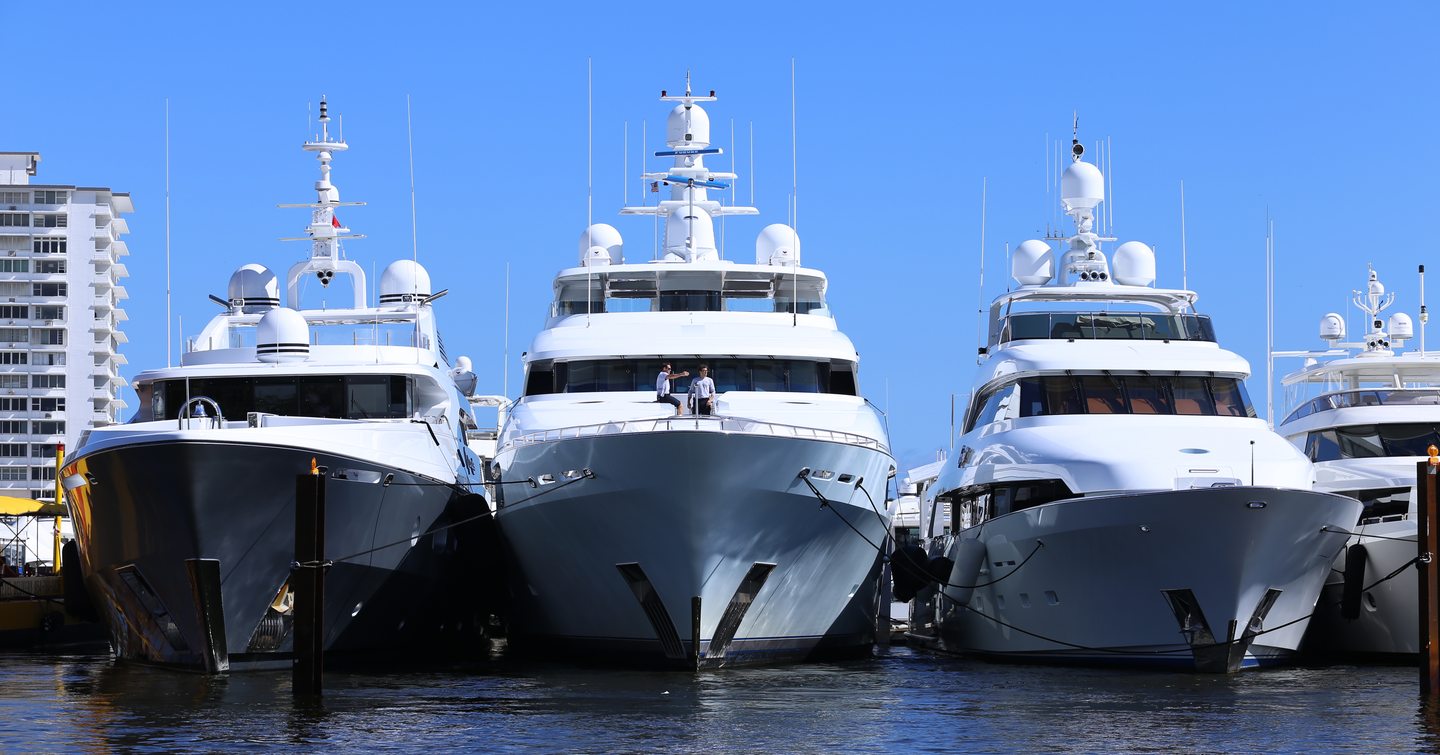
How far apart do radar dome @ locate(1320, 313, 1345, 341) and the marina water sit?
1663 centimetres

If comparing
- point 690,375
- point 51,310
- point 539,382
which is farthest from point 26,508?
point 51,310

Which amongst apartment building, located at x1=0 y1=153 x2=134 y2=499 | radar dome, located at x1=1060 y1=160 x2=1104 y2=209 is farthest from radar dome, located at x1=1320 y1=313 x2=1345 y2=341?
apartment building, located at x1=0 y1=153 x2=134 y2=499

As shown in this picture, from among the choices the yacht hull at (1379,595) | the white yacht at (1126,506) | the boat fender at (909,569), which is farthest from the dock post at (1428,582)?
the boat fender at (909,569)

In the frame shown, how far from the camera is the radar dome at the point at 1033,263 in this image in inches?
1366

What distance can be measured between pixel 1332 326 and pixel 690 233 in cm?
1725

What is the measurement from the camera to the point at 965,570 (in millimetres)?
28891

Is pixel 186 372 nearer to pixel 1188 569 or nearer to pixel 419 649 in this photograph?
pixel 419 649

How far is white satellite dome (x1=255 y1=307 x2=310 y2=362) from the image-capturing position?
27922 millimetres

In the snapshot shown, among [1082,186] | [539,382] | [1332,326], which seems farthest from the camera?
[1332,326]

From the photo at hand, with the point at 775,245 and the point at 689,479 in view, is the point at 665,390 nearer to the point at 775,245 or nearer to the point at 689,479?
the point at 689,479

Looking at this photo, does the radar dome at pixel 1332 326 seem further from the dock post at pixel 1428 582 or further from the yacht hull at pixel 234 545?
the yacht hull at pixel 234 545

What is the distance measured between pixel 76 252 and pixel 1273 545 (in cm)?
10679

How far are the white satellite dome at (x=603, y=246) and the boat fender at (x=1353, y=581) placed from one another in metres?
14.3

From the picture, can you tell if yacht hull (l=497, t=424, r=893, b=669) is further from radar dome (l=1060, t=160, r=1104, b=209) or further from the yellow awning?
the yellow awning
